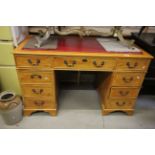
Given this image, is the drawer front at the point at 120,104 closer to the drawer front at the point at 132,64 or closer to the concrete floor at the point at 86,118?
the concrete floor at the point at 86,118

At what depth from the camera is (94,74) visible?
2.01m

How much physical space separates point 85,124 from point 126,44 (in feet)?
2.97

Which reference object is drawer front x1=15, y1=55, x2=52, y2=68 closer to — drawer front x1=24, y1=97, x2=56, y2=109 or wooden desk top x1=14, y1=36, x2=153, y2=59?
wooden desk top x1=14, y1=36, x2=153, y2=59

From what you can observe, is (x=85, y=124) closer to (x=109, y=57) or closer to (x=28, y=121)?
(x=28, y=121)

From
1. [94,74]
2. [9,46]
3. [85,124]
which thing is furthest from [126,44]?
[9,46]

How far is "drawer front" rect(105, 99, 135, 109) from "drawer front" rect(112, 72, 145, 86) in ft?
0.72

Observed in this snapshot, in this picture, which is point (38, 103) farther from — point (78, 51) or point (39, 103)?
point (78, 51)

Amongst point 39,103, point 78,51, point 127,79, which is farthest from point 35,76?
point 127,79

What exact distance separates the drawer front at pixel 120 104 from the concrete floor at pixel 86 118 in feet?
0.44

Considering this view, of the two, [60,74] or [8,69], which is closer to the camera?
[8,69]

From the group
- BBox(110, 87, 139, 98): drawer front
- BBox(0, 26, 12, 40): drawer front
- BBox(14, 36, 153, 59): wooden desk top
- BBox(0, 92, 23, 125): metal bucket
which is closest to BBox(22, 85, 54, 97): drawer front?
BBox(0, 92, 23, 125): metal bucket

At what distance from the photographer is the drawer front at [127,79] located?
4.23 feet

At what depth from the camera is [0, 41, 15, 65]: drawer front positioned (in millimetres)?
1281

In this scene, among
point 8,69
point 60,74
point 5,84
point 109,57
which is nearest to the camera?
point 109,57
